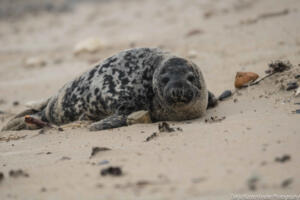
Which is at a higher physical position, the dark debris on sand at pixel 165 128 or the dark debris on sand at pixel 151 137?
the dark debris on sand at pixel 165 128

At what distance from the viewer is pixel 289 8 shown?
1030cm

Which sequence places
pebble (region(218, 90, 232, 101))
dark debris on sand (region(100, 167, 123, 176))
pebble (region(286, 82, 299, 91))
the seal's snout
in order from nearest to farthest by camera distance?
dark debris on sand (region(100, 167, 123, 176)) → the seal's snout → pebble (region(286, 82, 299, 91)) → pebble (region(218, 90, 232, 101))

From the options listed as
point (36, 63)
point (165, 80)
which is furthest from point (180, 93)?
point (36, 63)

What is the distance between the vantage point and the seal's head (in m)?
4.60

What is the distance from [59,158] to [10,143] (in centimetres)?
113

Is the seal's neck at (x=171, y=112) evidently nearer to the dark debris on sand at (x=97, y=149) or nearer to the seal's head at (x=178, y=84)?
the seal's head at (x=178, y=84)

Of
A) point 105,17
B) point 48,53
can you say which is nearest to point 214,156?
point 48,53

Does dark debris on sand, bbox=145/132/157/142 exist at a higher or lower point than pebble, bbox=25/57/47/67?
lower

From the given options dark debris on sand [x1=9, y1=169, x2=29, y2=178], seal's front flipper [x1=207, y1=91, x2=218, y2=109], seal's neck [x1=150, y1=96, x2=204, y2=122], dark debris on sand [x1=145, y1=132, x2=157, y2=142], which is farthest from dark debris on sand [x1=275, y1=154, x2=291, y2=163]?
seal's front flipper [x1=207, y1=91, x2=218, y2=109]

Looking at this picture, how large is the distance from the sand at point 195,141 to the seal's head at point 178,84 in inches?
8.4

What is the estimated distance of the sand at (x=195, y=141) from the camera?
9.53 feet

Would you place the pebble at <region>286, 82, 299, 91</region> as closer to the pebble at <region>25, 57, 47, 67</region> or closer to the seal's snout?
the seal's snout

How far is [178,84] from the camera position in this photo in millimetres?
4602

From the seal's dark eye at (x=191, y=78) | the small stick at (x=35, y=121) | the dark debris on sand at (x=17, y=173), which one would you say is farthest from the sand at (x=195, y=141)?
the seal's dark eye at (x=191, y=78)
